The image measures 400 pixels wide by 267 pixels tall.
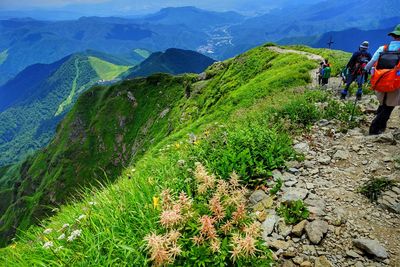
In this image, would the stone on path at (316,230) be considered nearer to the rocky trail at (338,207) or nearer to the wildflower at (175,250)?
the rocky trail at (338,207)

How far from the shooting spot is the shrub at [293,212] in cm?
696

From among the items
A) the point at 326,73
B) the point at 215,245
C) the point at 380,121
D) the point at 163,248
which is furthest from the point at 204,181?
the point at 326,73

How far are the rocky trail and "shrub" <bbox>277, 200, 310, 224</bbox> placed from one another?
5.3 inches

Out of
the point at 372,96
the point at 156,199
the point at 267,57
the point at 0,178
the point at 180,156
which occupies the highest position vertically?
the point at 156,199

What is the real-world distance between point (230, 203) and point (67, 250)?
10.1 feet

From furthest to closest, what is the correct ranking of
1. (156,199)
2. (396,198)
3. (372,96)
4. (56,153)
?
A: 1. (56,153)
2. (372,96)
3. (396,198)
4. (156,199)

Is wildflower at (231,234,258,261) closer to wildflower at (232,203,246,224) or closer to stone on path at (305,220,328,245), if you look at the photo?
wildflower at (232,203,246,224)

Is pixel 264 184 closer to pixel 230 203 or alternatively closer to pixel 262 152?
pixel 262 152

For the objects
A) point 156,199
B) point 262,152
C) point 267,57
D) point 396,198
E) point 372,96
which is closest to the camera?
point 156,199

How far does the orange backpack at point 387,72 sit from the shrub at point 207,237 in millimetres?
8419

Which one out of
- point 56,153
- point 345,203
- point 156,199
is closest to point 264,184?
point 345,203

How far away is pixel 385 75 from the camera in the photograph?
11.1m

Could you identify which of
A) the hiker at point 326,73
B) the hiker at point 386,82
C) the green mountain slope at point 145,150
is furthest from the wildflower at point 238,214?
the hiker at point 326,73

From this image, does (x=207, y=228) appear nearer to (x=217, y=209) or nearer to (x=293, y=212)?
(x=217, y=209)
